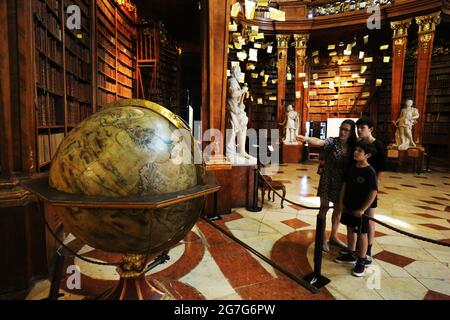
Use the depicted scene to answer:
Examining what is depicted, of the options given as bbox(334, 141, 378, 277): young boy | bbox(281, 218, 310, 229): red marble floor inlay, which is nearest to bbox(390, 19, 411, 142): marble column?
bbox(281, 218, 310, 229): red marble floor inlay

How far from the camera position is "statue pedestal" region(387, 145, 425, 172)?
810 cm

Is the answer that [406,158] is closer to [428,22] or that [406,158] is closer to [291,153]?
[291,153]

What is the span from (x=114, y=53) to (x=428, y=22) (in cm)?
930

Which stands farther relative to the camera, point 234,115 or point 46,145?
point 234,115

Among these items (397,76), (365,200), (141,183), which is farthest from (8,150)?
(397,76)

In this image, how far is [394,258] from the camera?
2.69 m

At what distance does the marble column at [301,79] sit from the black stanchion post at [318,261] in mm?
8794

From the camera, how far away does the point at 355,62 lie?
1085 cm

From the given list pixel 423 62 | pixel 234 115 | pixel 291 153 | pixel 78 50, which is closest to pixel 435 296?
pixel 234 115

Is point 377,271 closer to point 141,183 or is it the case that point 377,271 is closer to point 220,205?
point 220,205

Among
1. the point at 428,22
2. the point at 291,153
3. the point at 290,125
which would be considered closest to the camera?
the point at 428,22

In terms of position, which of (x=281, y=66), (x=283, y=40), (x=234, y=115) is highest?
(x=283, y=40)

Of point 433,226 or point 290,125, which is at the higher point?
point 290,125

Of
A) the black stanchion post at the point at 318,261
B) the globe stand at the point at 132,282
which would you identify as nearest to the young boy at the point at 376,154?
the black stanchion post at the point at 318,261
